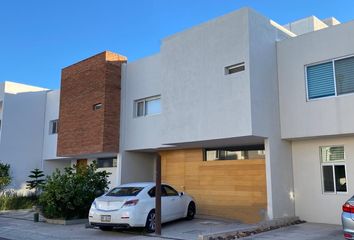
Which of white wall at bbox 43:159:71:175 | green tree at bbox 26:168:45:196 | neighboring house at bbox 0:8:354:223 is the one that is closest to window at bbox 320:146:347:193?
neighboring house at bbox 0:8:354:223

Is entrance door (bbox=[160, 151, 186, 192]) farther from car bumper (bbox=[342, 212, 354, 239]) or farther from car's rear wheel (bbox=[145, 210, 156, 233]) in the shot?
car bumper (bbox=[342, 212, 354, 239])

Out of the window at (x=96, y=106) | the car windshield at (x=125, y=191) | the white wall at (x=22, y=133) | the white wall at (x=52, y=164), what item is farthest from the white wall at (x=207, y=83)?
the white wall at (x=22, y=133)

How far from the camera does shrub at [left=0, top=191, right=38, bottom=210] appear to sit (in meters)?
21.1

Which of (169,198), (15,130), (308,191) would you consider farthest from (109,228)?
(15,130)

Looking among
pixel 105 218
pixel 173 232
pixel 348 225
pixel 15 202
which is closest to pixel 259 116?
pixel 173 232

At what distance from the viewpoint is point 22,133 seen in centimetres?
2405

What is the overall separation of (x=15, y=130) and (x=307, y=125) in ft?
57.8

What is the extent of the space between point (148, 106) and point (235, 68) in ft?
18.9

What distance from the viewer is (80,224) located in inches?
583

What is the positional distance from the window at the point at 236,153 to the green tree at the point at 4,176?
1228 cm

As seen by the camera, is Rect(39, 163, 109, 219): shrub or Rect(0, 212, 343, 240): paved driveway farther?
Rect(39, 163, 109, 219): shrub

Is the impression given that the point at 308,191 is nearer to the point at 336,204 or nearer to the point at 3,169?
the point at 336,204

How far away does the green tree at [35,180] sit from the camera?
23.4m

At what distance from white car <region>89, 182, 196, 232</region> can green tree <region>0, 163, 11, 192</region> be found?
1158 centimetres
